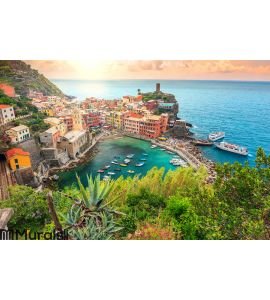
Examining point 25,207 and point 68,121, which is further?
point 68,121

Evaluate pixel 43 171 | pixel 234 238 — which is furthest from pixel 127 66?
pixel 234 238

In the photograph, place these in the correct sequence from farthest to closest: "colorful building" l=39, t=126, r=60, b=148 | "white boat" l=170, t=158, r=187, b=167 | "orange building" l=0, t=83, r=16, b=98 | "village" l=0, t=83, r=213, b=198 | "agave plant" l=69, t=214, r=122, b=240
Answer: "white boat" l=170, t=158, r=187, b=167 → "colorful building" l=39, t=126, r=60, b=148 → "village" l=0, t=83, r=213, b=198 → "orange building" l=0, t=83, r=16, b=98 → "agave plant" l=69, t=214, r=122, b=240

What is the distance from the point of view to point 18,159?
3545mm

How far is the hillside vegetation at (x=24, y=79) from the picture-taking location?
10.9 feet

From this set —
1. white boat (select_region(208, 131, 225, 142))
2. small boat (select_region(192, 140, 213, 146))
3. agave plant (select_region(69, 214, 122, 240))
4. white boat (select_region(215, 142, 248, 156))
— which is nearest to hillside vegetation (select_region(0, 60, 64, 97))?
agave plant (select_region(69, 214, 122, 240))

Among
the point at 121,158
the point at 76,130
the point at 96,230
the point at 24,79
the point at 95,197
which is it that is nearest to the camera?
the point at 96,230

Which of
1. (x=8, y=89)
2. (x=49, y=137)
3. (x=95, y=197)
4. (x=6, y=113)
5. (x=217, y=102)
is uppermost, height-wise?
(x=8, y=89)

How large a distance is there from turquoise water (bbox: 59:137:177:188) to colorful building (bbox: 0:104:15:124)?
1.04 meters

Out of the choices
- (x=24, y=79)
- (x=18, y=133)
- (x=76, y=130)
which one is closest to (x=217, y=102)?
(x=76, y=130)

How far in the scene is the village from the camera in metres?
3.54

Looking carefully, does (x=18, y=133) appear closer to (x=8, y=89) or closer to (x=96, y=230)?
(x=8, y=89)

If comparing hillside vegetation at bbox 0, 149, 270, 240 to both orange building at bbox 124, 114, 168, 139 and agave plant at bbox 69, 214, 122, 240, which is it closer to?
agave plant at bbox 69, 214, 122, 240

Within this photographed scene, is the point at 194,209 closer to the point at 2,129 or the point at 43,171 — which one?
the point at 43,171

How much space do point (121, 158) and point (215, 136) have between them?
1395 millimetres
